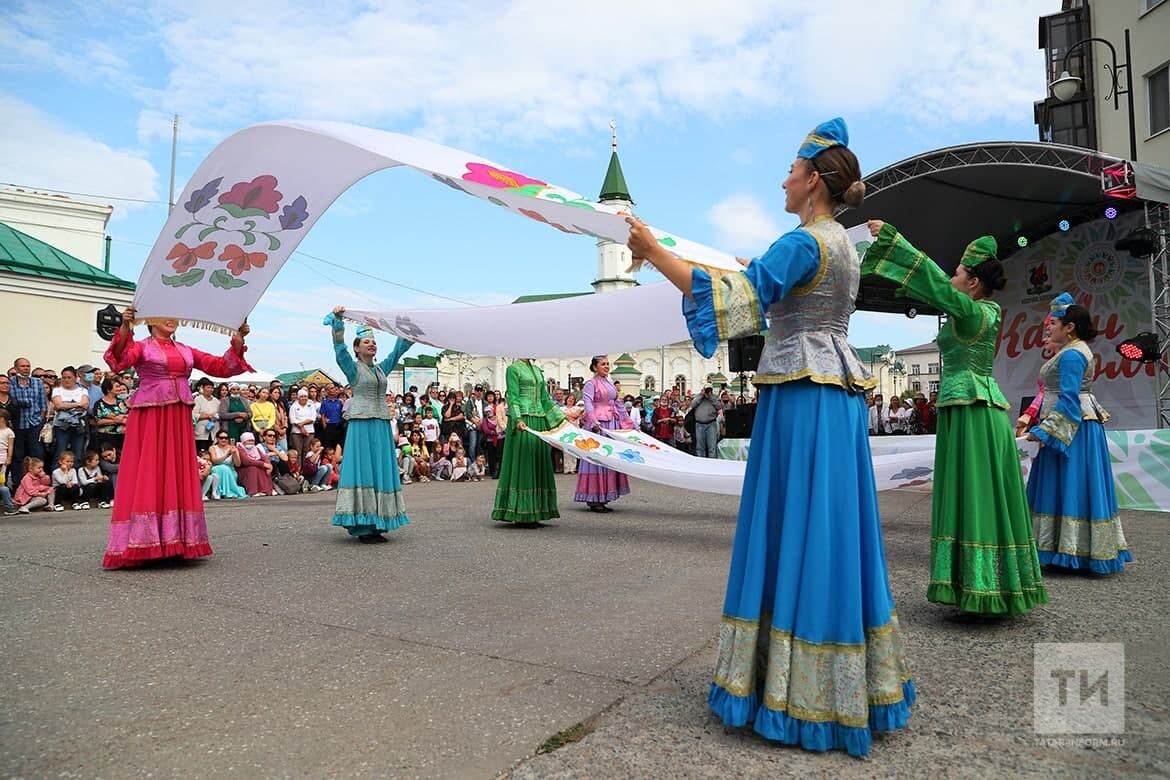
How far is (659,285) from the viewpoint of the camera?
544 cm

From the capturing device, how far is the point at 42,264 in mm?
16859

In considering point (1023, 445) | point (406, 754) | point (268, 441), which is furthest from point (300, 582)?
point (268, 441)

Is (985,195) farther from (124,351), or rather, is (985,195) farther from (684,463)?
(124,351)

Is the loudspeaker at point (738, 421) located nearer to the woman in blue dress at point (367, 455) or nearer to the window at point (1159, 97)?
the woman in blue dress at point (367, 455)

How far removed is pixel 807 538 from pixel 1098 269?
15.7 m

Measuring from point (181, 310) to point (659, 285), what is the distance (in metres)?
3.26

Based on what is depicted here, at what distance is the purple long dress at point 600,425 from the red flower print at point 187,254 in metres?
4.84

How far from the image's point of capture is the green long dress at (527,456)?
762cm

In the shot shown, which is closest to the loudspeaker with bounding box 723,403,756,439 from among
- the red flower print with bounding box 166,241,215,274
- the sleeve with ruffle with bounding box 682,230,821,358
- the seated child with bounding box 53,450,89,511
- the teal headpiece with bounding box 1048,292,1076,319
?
the teal headpiece with bounding box 1048,292,1076,319

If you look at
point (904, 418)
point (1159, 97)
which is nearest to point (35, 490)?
point (904, 418)

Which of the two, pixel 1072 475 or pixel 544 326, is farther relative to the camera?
pixel 544 326

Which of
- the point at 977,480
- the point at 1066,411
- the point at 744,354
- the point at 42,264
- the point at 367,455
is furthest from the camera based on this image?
the point at 42,264

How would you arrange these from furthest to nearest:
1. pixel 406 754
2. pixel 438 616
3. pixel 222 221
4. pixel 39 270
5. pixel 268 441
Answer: pixel 39 270
pixel 268 441
pixel 222 221
pixel 438 616
pixel 406 754

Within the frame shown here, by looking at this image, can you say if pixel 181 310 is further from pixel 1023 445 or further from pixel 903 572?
pixel 1023 445
